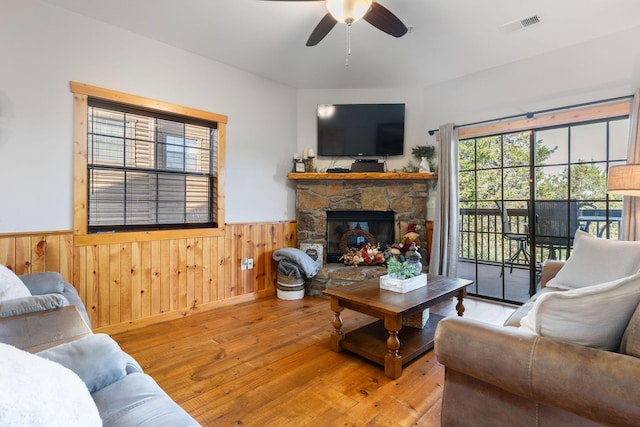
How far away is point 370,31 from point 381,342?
9.04 feet

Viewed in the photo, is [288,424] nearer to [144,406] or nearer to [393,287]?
[144,406]

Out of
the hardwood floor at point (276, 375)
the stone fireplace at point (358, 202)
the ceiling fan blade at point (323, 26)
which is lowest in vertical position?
the hardwood floor at point (276, 375)

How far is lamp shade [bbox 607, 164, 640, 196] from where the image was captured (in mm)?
2373

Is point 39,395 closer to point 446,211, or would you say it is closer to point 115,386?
point 115,386

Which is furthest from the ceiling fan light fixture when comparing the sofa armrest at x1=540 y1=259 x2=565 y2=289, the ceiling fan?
the sofa armrest at x1=540 y1=259 x2=565 y2=289

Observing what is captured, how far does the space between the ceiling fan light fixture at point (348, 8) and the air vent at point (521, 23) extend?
1.70 metres

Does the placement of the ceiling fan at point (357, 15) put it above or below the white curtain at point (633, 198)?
above

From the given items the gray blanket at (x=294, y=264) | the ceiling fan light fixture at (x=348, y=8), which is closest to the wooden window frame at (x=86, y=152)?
the gray blanket at (x=294, y=264)

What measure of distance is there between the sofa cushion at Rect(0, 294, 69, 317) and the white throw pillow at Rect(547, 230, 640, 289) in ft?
10.9

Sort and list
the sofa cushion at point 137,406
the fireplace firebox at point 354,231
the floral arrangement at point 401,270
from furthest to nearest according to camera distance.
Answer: the fireplace firebox at point 354,231, the floral arrangement at point 401,270, the sofa cushion at point 137,406

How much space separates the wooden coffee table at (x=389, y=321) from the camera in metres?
2.14

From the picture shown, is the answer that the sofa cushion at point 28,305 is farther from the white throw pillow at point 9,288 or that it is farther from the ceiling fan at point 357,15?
the ceiling fan at point 357,15

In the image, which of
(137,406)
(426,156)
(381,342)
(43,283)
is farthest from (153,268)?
(426,156)

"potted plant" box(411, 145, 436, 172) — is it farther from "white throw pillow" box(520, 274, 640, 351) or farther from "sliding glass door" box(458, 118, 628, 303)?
"white throw pillow" box(520, 274, 640, 351)
